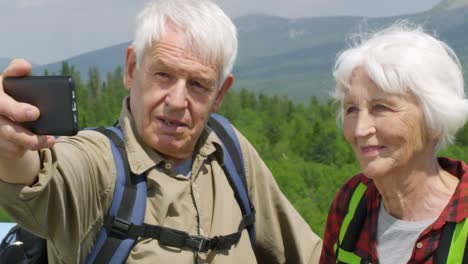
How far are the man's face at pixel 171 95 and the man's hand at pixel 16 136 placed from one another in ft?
2.37

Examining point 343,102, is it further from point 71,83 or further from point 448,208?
point 71,83

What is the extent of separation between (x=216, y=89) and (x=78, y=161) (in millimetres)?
646

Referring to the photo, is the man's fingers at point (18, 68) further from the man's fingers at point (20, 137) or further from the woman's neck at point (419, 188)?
the woman's neck at point (419, 188)

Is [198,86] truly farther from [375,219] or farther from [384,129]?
[375,219]

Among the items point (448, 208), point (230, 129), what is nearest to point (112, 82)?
point (230, 129)

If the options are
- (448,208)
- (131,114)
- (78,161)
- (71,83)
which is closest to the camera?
(71,83)

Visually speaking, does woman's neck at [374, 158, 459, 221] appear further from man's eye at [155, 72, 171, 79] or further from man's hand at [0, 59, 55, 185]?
man's hand at [0, 59, 55, 185]

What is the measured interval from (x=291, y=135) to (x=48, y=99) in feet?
26.5

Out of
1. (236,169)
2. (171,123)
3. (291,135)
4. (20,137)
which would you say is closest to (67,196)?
(20,137)

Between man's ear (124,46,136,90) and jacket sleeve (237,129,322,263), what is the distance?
0.52 m

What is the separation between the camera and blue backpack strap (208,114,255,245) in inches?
96.0

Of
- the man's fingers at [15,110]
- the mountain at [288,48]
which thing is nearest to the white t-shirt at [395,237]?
the man's fingers at [15,110]

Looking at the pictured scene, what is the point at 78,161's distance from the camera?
190 centimetres

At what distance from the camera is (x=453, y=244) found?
1.94m
